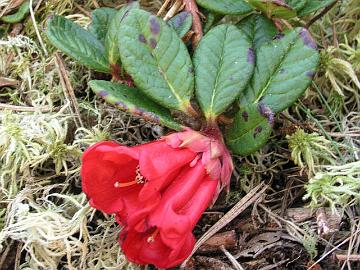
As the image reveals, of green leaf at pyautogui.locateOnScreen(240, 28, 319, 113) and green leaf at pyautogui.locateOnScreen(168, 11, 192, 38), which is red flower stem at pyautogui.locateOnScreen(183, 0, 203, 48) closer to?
green leaf at pyautogui.locateOnScreen(168, 11, 192, 38)

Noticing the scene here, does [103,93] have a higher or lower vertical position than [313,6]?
lower

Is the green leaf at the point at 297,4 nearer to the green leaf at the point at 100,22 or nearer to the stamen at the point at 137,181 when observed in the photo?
the green leaf at the point at 100,22

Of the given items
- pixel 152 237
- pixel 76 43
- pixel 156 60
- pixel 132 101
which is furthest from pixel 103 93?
pixel 152 237

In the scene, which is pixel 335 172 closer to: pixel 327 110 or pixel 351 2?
pixel 327 110

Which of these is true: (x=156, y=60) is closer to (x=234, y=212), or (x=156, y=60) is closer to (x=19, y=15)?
(x=234, y=212)

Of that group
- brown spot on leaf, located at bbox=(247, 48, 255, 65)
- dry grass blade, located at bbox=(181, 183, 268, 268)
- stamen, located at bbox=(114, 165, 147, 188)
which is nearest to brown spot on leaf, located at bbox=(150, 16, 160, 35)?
brown spot on leaf, located at bbox=(247, 48, 255, 65)
